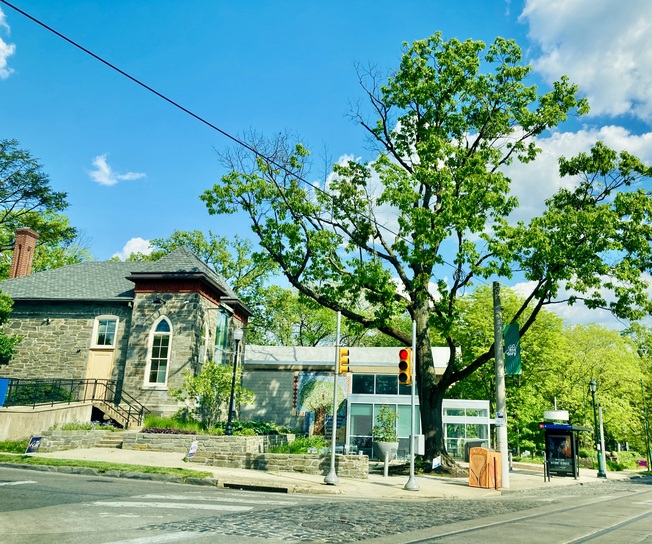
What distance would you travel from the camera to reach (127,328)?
87.6ft

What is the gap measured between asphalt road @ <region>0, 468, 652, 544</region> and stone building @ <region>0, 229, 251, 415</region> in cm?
1166

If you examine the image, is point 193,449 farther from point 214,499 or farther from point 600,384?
point 600,384

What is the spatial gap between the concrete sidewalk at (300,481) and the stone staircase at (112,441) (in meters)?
0.75

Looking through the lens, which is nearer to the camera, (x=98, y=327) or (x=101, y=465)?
(x=101, y=465)

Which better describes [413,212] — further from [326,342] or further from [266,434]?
[326,342]

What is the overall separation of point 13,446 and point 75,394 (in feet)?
26.0

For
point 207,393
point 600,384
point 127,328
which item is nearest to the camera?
point 207,393

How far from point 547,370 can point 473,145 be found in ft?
74.9

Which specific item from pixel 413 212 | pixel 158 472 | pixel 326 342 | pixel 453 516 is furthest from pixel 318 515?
pixel 326 342

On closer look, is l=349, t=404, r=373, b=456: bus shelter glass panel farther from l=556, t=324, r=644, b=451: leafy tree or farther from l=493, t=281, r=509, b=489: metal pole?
l=556, t=324, r=644, b=451: leafy tree

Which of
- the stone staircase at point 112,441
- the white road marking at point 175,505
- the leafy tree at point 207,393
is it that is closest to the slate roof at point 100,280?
the leafy tree at point 207,393

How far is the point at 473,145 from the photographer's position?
2297 cm

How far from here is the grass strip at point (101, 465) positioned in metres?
A: 14.9

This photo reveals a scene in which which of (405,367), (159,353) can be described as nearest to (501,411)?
(405,367)
